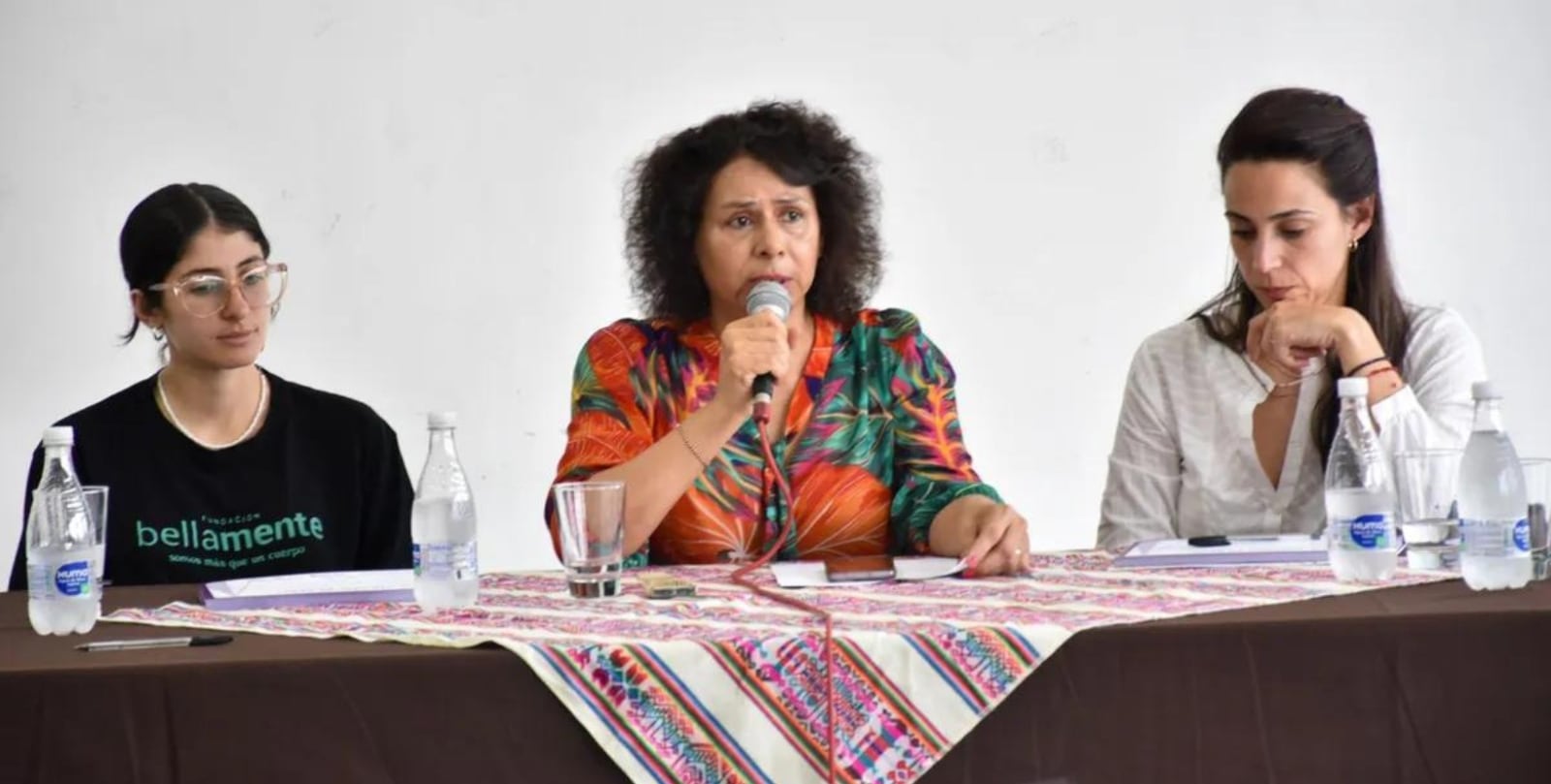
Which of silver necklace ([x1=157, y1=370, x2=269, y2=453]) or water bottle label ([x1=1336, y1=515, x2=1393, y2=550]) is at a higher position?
silver necklace ([x1=157, y1=370, x2=269, y2=453])

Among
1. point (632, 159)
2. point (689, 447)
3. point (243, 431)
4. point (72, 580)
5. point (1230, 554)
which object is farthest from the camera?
point (632, 159)

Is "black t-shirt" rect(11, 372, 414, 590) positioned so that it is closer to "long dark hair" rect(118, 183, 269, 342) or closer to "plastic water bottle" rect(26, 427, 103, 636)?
"long dark hair" rect(118, 183, 269, 342)

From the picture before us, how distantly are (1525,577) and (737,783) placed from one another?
769mm

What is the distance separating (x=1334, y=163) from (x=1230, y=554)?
2.24 feet

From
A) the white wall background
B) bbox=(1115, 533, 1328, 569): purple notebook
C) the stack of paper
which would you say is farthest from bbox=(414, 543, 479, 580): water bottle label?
the white wall background

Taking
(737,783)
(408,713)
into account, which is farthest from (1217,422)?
(408,713)

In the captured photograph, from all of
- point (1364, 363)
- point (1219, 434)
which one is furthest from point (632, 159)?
point (1364, 363)

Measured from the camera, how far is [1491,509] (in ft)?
5.23

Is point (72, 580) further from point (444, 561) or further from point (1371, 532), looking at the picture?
point (1371, 532)

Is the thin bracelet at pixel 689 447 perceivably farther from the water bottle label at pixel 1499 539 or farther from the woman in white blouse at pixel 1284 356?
the water bottle label at pixel 1499 539

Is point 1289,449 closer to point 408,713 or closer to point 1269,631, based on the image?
point 1269,631

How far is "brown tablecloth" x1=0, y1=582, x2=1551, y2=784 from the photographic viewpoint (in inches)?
52.6

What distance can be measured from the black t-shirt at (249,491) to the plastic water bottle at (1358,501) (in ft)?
4.31

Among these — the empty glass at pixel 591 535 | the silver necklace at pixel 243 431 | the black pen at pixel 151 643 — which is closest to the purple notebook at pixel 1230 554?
the empty glass at pixel 591 535
